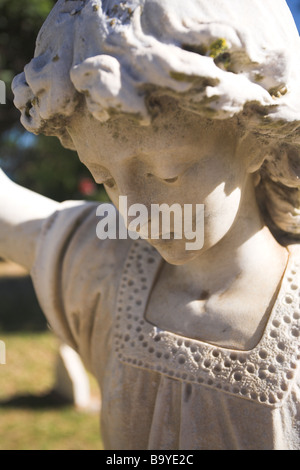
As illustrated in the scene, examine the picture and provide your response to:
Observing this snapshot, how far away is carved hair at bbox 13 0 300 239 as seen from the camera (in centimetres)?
98

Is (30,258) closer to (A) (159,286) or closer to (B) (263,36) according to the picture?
(A) (159,286)

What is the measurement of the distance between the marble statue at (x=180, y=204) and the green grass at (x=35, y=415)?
7.34 ft

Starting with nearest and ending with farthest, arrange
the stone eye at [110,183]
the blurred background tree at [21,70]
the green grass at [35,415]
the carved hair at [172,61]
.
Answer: the carved hair at [172,61] → the stone eye at [110,183] → the green grass at [35,415] → the blurred background tree at [21,70]

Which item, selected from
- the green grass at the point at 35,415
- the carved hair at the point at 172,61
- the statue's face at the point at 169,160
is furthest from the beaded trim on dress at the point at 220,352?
the green grass at the point at 35,415

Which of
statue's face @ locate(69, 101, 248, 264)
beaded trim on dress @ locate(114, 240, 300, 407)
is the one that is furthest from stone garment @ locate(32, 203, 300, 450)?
statue's face @ locate(69, 101, 248, 264)

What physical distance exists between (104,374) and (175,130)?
2.44 feet

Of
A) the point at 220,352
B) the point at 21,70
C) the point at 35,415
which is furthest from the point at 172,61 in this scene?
the point at 21,70

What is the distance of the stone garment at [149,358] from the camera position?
122 centimetres

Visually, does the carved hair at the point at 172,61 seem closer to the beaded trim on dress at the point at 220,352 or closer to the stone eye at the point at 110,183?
the stone eye at the point at 110,183

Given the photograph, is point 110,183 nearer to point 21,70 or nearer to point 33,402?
point 33,402

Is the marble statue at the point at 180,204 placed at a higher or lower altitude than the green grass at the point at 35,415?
higher

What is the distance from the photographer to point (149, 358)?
1365mm

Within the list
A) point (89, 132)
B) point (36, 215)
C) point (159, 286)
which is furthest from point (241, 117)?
point (36, 215)

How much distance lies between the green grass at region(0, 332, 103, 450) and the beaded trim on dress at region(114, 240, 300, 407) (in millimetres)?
2372
